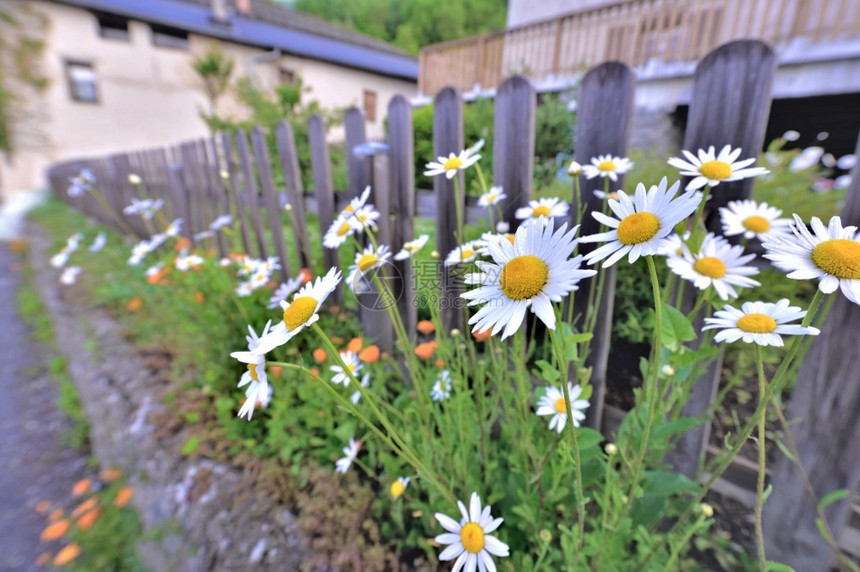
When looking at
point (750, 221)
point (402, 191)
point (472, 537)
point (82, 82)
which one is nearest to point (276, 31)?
point (82, 82)

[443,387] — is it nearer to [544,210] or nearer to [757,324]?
[544,210]

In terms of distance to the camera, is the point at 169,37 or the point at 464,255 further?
the point at 169,37

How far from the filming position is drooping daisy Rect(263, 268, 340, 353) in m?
0.53

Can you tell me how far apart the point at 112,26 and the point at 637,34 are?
13.4m

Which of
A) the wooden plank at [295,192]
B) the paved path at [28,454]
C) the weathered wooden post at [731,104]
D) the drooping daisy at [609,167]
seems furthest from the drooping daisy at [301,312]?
the paved path at [28,454]

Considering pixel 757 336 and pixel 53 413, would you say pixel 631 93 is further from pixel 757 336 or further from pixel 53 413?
pixel 53 413

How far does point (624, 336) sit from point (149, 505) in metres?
1.96

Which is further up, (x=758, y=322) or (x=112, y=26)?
(x=112, y=26)

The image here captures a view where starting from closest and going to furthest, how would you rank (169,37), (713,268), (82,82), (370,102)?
(713,268), (82,82), (169,37), (370,102)

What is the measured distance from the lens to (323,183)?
1.88 m

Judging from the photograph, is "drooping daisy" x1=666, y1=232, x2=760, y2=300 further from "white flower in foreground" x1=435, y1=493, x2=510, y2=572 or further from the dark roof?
the dark roof

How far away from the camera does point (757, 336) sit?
0.53 meters

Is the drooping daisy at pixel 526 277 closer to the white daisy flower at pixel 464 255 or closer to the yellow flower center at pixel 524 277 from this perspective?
the yellow flower center at pixel 524 277

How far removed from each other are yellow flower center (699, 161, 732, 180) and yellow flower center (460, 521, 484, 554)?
78 centimetres
